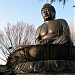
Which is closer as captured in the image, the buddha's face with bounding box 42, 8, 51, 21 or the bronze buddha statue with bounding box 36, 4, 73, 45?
the bronze buddha statue with bounding box 36, 4, 73, 45

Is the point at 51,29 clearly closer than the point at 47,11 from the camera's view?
Yes

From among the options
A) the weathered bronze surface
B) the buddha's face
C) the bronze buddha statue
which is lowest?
the weathered bronze surface

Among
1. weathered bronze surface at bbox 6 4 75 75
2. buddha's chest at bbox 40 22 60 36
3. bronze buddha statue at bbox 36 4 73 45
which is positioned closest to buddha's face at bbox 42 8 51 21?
bronze buddha statue at bbox 36 4 73 45

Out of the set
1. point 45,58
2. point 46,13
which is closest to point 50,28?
point 46,13

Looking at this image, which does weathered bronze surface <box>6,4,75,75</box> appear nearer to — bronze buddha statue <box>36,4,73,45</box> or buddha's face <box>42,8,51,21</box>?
bronze buddha statue <box>36,4,73,45</box>

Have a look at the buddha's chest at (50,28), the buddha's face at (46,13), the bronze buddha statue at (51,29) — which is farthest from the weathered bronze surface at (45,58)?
the buddha's face at (46,13)

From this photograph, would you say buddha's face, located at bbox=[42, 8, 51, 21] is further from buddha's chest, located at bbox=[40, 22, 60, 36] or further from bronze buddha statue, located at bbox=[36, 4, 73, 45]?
buddha's chest, located at bbox=[40, 22, 60, 36]

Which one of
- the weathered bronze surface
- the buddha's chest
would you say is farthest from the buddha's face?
the weathered bronze surface

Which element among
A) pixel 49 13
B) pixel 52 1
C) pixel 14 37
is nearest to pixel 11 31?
pixel 14 37

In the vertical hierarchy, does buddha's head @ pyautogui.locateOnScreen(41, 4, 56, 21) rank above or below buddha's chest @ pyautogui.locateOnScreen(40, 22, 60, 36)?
above

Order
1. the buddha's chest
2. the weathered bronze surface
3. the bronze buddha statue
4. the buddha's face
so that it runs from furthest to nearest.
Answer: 1. the buddha's face
2. the buddha's chest
3. the bronze buddha statue
4. the weathered bronze surface

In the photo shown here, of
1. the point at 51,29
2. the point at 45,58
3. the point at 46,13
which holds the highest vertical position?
the point at 46,13

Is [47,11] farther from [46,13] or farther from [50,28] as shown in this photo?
[50,28]

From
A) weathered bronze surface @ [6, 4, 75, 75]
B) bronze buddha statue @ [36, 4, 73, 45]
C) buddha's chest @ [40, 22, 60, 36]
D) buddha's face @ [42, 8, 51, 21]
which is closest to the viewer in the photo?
weathered bronze surface @ [6, 4, 75, 75]
